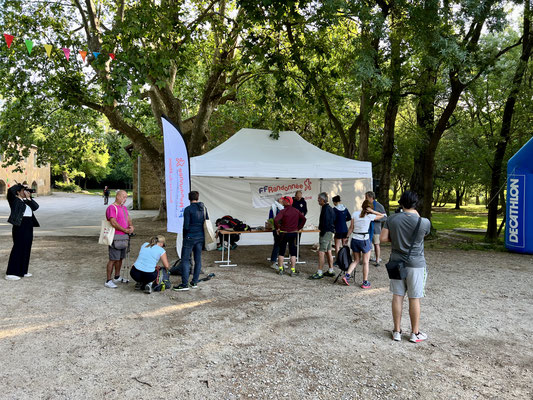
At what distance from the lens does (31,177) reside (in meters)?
44.7

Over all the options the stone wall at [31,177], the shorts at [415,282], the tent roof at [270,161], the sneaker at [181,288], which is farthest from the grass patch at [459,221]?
the stone wall at [31,177]

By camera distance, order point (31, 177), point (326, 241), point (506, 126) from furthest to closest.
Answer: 1. point (31, 177)
2. point (506, 126)
3. point (326, 241)

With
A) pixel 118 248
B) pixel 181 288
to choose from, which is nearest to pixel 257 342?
pixel 181 288

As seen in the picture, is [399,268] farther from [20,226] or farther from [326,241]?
[20,226]

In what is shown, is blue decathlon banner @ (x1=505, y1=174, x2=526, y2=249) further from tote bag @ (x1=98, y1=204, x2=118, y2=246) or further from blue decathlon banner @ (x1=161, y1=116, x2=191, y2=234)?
tote bag @ (x1=98, y1=204, x2=118, y2=246)

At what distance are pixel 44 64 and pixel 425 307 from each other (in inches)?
536

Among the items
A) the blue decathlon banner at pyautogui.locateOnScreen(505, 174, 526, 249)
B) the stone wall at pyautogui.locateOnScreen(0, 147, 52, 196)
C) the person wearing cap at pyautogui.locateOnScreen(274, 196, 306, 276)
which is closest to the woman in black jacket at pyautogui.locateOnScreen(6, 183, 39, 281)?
the person wearing cap at pyautogui.locateOnScreen(274, 196, 306, 276)

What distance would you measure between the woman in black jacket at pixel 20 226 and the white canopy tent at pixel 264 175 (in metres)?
3.18

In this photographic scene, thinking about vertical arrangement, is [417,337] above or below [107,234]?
below

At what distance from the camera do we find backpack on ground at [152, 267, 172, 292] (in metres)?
6.36

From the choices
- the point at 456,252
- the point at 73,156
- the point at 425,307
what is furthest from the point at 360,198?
the point at 73,156

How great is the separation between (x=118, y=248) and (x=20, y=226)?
6.16 feet

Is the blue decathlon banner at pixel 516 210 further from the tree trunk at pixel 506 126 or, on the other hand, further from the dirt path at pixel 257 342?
the dirt path at pixel 257 342

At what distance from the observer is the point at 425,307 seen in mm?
5840
